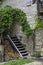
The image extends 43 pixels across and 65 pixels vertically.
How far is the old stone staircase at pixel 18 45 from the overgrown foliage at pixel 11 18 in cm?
93

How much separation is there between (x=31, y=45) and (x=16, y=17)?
246 cm

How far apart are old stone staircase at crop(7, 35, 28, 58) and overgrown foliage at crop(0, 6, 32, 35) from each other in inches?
36.6

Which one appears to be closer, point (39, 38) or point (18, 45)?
point (39, 38)

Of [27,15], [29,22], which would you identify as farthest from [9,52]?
[27,15]

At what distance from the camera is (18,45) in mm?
16641

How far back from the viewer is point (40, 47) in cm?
1589

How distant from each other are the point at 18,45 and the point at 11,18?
202 cm

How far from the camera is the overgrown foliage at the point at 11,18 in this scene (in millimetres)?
16311

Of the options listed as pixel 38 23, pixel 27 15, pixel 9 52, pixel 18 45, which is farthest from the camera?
pixel 27 15

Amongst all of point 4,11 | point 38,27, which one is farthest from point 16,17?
point 38,27

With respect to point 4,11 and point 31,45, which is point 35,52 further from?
point 4,11

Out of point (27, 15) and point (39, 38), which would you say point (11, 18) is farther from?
point (39, 38)

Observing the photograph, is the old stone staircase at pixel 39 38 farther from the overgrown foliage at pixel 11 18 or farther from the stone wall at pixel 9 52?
the stone wall at pixel 9 52

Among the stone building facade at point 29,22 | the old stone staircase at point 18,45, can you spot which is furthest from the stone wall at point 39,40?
the old stone staircase at point 18,45
